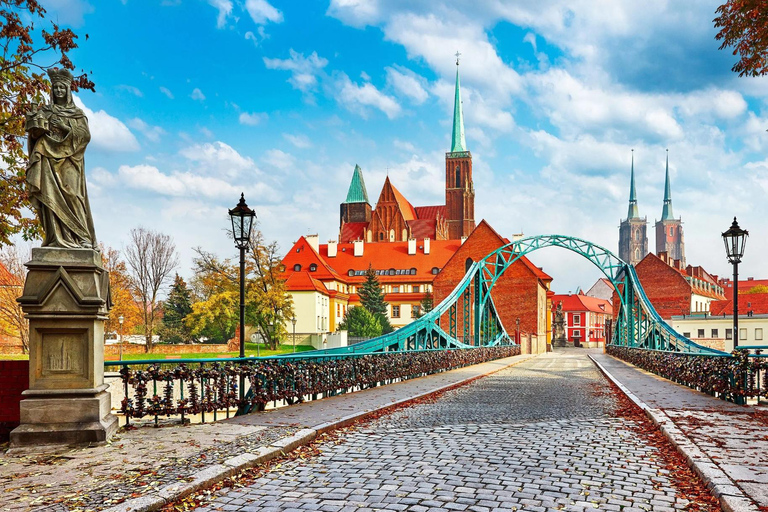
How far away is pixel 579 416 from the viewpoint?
417 inches

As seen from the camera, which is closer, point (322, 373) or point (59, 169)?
point (59, 169)

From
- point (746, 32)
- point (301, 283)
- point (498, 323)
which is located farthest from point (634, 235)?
point (746, 32)

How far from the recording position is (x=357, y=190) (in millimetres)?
115312

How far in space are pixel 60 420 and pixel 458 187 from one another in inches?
4163

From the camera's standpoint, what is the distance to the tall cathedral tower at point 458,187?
10988 cm

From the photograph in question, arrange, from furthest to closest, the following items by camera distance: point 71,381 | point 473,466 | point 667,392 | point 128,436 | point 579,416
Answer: point 667,392 < point 579,416 < point 128,436 < point 71,381 < point 473,466

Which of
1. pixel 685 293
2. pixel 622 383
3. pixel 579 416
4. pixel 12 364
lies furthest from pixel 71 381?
pixel 685 293

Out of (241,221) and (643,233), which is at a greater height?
(643,233)

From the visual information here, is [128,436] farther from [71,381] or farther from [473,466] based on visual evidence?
[473,466]

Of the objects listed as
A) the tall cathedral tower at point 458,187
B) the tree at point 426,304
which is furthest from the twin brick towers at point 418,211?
the tree at point 426,304

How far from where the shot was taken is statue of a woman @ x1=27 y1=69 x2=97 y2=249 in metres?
7.41

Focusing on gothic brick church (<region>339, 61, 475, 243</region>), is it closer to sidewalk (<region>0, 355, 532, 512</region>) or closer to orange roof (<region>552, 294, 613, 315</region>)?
orange roof (<region>552, 294, 613, 315</region>)

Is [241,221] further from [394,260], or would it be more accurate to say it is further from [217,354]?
[394,260]

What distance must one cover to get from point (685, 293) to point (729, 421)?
7213 centimetres
